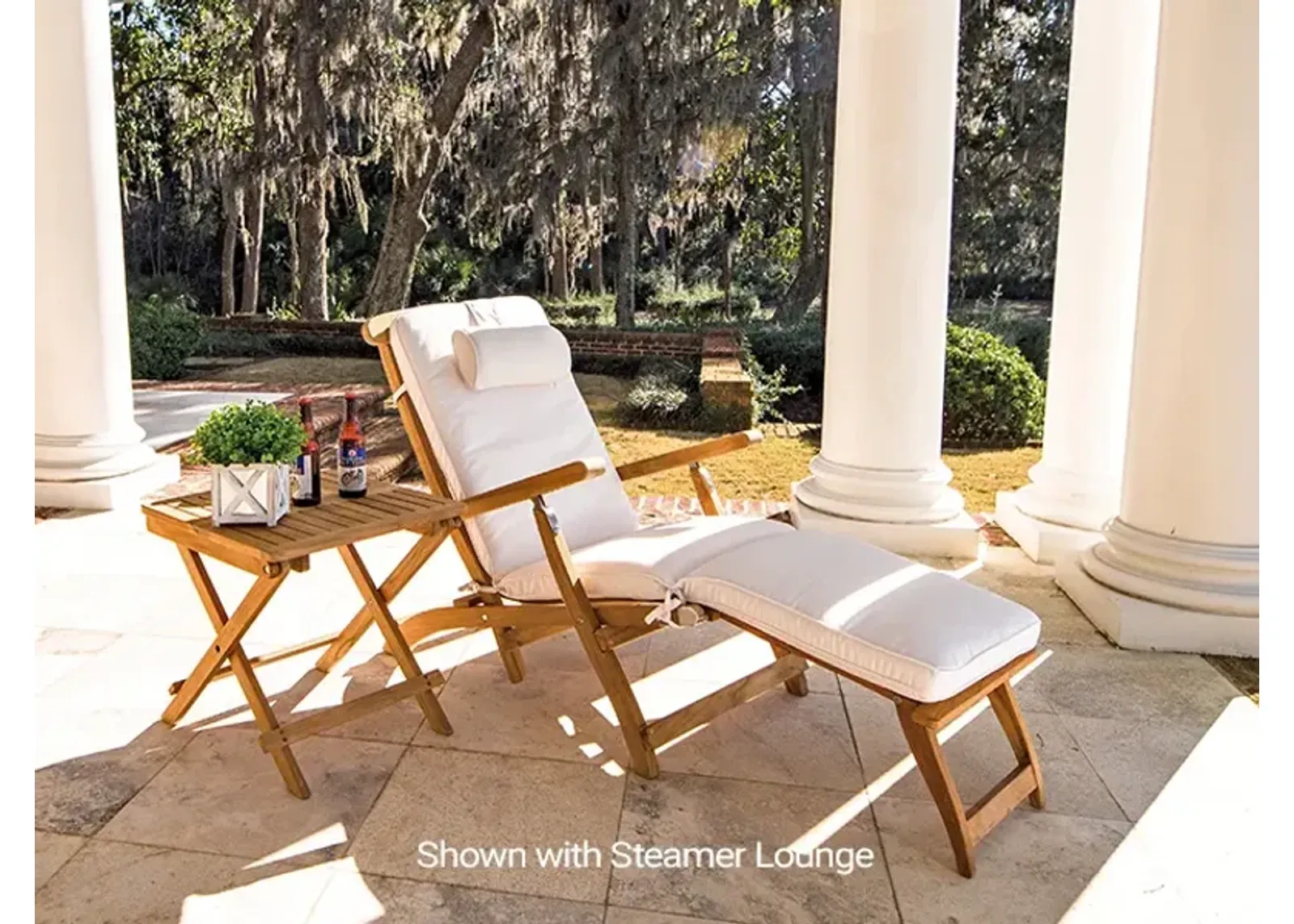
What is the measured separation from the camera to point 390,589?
2713mm

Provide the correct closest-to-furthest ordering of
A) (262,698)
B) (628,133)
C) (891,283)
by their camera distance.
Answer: (262,698) < (891,283) < (628,133)

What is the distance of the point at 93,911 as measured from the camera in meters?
1.84

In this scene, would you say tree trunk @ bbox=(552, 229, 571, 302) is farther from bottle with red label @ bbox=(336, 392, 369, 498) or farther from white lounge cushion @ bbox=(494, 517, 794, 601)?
bottle with red label @ bbox=(336, 392, 369, 498)

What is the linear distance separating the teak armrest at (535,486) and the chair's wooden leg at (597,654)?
3 cm

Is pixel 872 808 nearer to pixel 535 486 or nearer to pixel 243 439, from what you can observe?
pixel 535 486

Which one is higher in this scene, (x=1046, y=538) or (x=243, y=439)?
(x=243, y=439)

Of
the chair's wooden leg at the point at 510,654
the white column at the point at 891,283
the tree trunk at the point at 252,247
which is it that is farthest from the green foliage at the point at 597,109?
the chair's wooden leg at the point at 510,654

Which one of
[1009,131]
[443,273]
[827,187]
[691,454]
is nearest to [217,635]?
[691,454]

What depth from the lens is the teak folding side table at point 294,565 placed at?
2.25 metres

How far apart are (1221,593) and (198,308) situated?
60.0ft

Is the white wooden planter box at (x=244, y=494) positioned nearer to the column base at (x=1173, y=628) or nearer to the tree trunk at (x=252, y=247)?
the column base at (x=1173, y=628)

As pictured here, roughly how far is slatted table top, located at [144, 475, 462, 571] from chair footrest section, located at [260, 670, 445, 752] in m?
0.36

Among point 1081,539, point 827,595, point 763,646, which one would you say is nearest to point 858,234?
point 1081,539

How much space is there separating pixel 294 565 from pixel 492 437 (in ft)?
2.53
